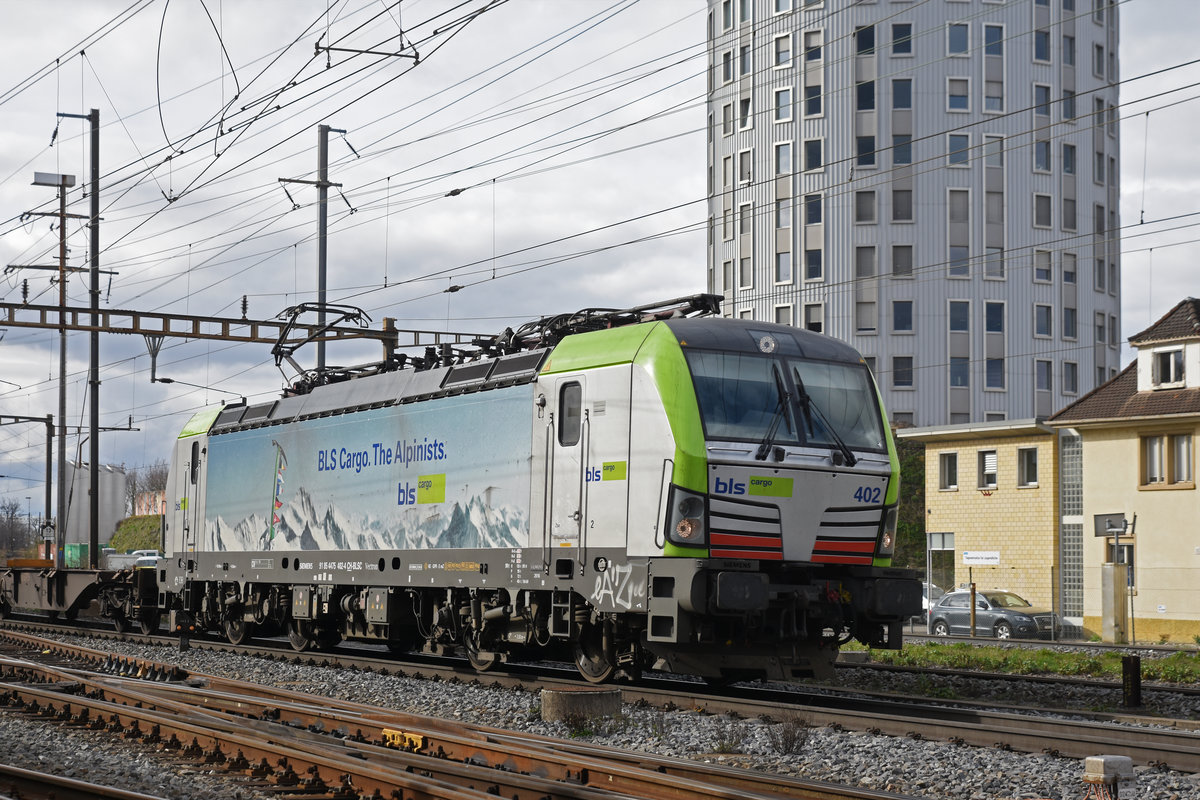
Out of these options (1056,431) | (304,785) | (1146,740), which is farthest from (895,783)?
(1056,431)

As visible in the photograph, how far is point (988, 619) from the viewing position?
117 feet

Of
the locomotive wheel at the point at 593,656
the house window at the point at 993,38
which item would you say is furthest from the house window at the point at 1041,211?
the locomotive wheel at the point at 593,656

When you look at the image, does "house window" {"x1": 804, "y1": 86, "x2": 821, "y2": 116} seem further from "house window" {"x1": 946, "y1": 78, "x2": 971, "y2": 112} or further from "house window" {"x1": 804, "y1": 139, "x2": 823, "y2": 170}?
"house window" {"x1": 946, "y1": 78, "x2": 971, "y2": 112}

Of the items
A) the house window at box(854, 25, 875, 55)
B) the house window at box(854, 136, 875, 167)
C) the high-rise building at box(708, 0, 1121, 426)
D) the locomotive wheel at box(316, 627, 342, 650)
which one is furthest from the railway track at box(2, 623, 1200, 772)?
the house window at box(854, 25, 875, 55)

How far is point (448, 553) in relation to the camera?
1670 cm

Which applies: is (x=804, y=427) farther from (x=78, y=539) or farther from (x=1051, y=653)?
(x=78, y=539)

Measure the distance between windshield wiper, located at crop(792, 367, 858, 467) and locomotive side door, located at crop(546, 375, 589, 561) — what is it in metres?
2.21

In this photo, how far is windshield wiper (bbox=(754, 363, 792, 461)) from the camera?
44.7 feet

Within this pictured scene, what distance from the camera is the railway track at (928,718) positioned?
1052 centimetres

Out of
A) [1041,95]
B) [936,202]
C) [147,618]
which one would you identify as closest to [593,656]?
[147,618]

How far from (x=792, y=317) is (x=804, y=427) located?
50.1 m

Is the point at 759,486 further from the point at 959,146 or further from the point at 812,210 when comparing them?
the point at 959,146

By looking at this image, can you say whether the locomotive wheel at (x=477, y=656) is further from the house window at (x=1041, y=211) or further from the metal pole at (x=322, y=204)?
the house window at (x=1041, y=211)

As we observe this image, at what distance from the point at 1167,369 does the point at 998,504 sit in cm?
746
